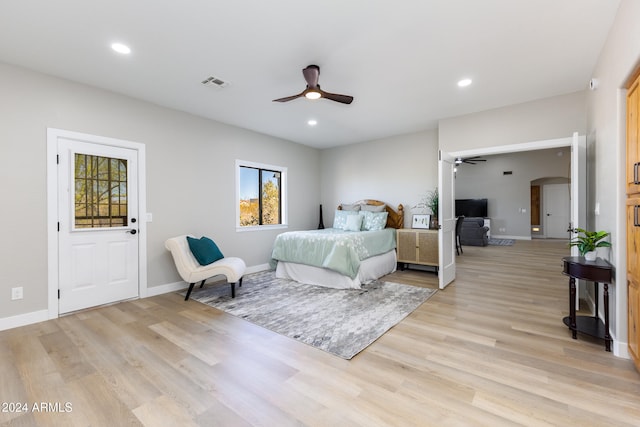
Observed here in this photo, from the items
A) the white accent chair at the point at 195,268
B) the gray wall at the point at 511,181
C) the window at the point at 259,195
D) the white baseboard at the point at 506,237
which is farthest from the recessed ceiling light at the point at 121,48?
the white baseboard at the point at 506,237

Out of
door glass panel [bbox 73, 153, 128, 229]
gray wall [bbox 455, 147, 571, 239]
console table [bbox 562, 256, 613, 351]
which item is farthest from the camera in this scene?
gray wall [bbox 455, 147, 571, 239]

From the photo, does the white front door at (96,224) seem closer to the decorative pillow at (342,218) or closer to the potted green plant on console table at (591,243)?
the decorative pillow at (342,218)

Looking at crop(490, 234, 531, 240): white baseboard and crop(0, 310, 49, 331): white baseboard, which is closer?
crop(0, 310, 49, 331): white baseboard

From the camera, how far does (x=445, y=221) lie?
13.7 feet

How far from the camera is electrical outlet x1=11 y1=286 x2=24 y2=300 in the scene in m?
2.86

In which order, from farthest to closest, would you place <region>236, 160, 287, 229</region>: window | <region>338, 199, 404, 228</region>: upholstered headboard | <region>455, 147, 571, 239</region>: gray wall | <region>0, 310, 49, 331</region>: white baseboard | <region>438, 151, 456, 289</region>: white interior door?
1. <region>455, 147, 571, 239</region>: gray wall
2. <region>338, 199, 404, 228</region>: upholstered headboard
3. <region>236, 160, 287, 229</region>: window
4. <region>438, 151, 456, 289</region>: white interior door
5. <region>0, 310, 49, 331</region>: white baseboard

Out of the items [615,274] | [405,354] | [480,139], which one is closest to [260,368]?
[405,354]

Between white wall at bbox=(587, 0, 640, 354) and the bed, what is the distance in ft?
8.56

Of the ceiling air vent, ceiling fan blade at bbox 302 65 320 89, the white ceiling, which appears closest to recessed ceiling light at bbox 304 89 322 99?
ceiling fan blade at bbox 302 65 320 89

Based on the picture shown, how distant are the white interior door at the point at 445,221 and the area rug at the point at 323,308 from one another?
17.7 inches

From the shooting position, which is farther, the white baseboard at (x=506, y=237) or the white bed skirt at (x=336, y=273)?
the white baseboard at (x=506, y=237)

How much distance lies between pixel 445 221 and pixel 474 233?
5.12 meters

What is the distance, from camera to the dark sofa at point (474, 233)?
8.32m

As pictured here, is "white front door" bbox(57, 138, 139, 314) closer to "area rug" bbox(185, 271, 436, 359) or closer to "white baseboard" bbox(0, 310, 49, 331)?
"white baseboard" bbox(0, 310, 49, 331)
